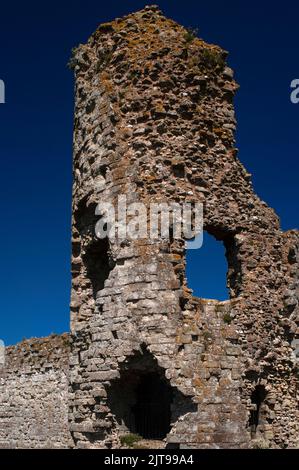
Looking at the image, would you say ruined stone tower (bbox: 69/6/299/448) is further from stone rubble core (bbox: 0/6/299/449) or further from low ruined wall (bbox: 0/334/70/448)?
low ruined wall (bbox: 0/334/70/448)

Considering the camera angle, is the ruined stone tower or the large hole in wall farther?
the ruined stone tower

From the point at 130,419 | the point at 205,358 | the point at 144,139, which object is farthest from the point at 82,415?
the point at 144,139

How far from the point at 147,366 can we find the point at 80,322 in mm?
2270

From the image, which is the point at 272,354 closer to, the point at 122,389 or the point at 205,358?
the point at 205,358

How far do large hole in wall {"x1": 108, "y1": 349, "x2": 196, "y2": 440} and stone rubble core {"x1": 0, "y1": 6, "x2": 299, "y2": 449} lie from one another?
0.02m

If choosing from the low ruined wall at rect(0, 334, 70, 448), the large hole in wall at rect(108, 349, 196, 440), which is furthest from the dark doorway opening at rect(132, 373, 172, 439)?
the low ruined wall at rect(0, 334, 70, 448)

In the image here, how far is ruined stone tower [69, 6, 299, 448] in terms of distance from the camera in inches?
425

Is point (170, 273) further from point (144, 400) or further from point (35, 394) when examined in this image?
point (35, 394)

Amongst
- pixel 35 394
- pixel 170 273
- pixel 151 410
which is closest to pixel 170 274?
pixel 170 273

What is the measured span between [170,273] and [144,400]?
2.62 meters

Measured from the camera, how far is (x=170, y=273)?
11078 millimetres

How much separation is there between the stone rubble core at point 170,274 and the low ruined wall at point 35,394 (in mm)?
6478
